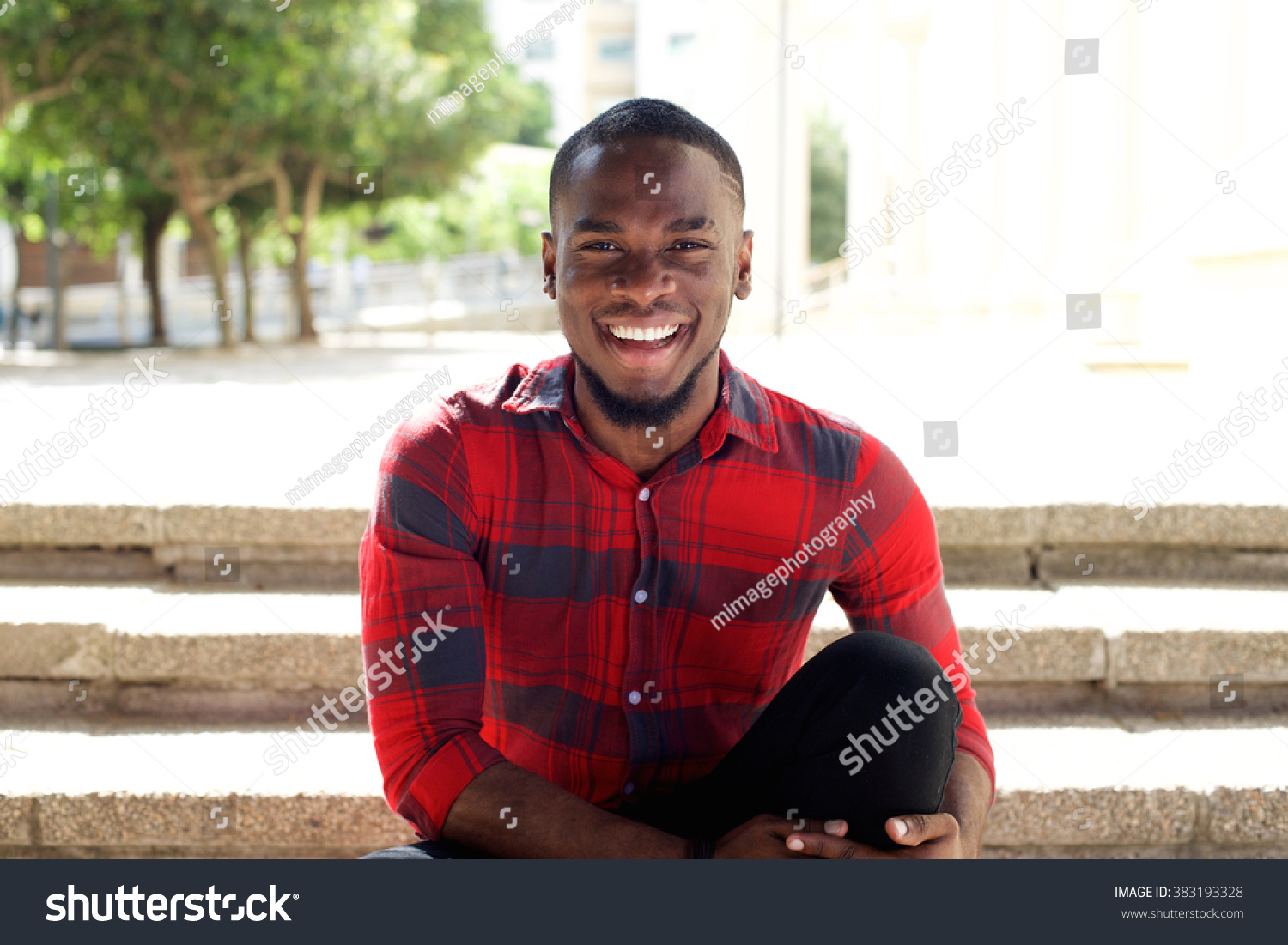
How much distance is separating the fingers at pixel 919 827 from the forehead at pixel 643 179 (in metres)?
1.09

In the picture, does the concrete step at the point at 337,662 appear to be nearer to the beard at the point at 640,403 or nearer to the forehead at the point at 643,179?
the beard at the point at 640,403

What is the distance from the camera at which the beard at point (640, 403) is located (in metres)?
2.01

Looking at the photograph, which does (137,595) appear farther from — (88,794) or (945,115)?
(945,115)

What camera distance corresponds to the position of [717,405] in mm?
2064

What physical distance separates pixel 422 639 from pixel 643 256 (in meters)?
0.78

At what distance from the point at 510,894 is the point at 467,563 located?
55 cm

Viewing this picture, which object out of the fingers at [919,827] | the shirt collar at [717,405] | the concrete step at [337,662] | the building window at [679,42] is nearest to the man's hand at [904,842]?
the fingers at [919,827]

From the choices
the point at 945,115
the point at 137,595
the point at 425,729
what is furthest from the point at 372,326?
the point at 425,729

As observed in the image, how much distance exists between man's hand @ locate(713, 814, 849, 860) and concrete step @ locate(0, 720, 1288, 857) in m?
1.06

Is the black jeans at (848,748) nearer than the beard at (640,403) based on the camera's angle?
Yes

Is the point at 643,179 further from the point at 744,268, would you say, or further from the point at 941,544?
the point at 941,544

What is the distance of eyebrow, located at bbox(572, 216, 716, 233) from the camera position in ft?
6.42

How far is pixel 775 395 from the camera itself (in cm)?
215

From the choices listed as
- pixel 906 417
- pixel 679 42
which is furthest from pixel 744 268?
pixel 679 42
